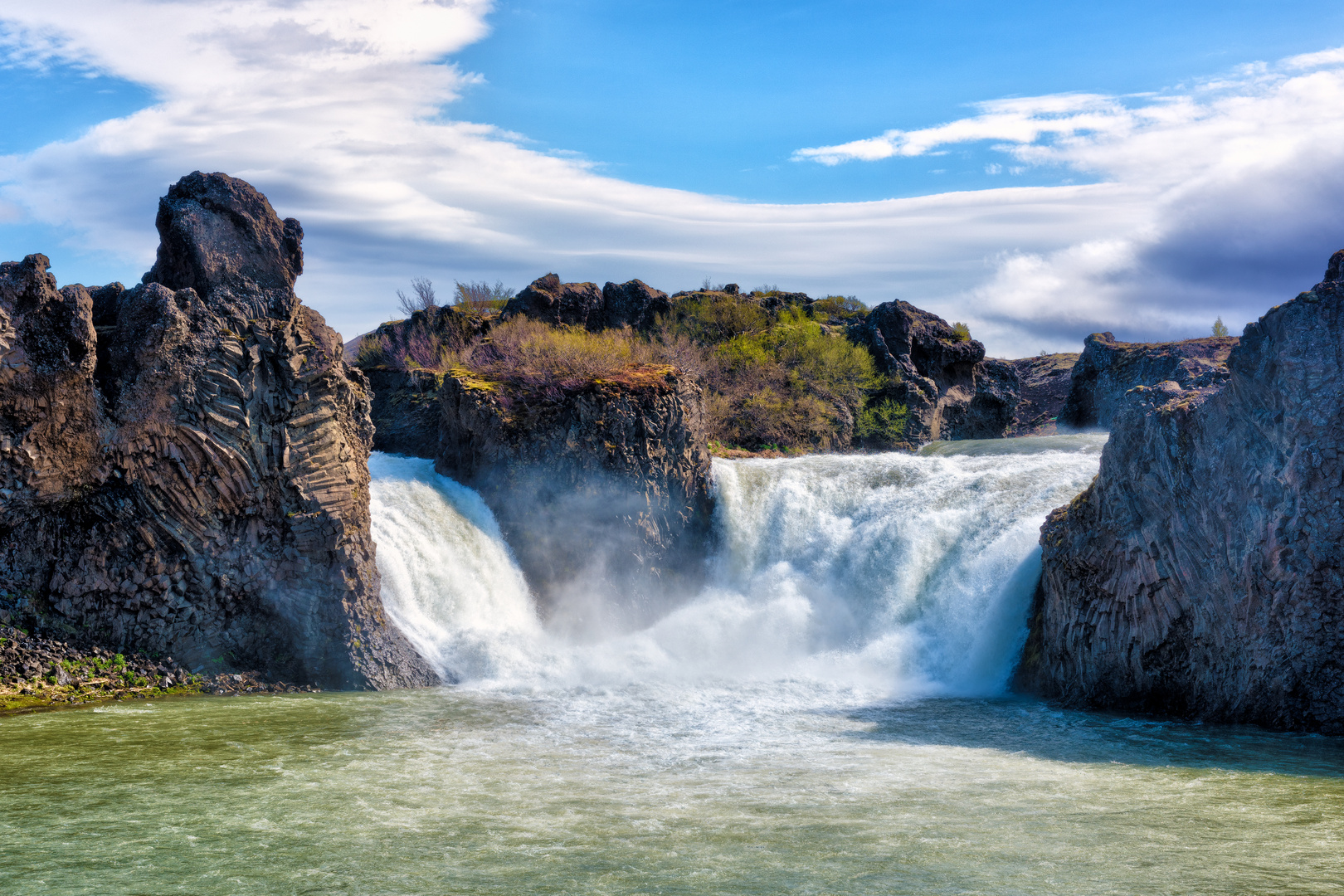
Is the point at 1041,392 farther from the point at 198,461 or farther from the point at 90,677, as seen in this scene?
the point at 90,677

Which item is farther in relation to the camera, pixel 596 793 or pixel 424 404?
pixel 424 404

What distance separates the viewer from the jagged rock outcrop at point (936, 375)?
42438mm

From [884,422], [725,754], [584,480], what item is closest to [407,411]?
[584,480]

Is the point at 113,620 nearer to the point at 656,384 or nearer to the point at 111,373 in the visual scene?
the point at 111,373

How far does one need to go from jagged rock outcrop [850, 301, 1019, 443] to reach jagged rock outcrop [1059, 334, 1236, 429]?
3744mm

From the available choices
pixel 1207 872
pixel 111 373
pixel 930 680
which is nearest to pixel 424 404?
pixel 111 373

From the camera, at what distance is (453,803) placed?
39.2 ft

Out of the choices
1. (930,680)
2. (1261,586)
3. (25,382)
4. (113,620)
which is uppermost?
(25,382)

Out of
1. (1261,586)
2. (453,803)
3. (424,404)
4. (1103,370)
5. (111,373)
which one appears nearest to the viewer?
(453,803)

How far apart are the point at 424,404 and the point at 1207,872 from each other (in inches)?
1100

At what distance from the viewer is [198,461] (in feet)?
60.0

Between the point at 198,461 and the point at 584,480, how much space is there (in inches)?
355

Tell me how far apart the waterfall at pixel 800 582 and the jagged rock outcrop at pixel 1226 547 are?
2.39 meters

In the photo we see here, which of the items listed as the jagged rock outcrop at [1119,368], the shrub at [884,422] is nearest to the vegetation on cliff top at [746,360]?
the shrub at [884,422]
